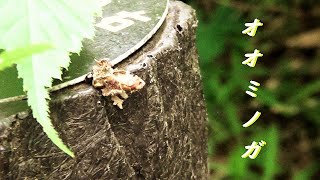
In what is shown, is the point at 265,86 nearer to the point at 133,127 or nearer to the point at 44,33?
the point at 133,127

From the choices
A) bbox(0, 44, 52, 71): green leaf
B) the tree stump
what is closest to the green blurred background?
the tree stump

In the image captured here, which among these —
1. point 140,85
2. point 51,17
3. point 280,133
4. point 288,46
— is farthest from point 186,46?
point 288,46

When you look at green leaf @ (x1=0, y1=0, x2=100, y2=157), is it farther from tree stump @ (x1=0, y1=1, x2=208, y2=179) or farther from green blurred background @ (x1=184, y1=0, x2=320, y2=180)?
green blurred background @ (x1=184, y1=0, x2=320, y2=180)

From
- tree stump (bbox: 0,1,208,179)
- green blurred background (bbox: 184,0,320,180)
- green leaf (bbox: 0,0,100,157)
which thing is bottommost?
green blurred background (bbox: 184,0,320,180)

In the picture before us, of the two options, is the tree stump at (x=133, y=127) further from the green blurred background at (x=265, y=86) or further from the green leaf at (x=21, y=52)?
the green blurred background at (x=265, y=86)

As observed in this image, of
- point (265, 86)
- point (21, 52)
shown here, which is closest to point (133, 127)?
point (21, 52)

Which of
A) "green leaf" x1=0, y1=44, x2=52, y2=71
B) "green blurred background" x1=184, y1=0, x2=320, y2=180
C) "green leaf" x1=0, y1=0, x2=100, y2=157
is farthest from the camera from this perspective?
"green blurred background" x1=184, y1=0, x2=320, y2=180

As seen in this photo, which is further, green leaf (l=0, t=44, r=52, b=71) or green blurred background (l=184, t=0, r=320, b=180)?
green blurred background (l=184, t=0, r=320, b=180)
